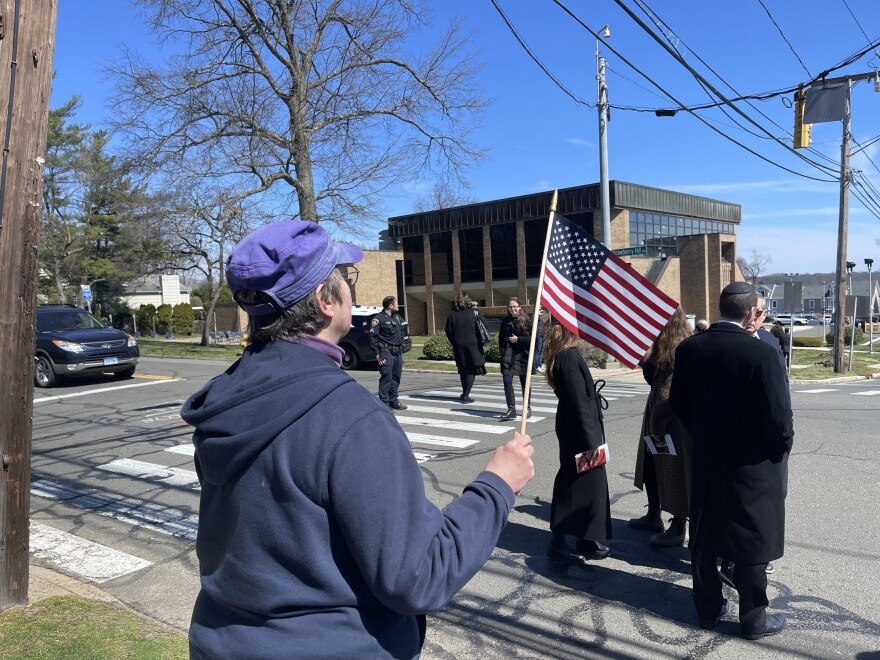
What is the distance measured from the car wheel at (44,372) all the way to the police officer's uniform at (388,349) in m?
8.25

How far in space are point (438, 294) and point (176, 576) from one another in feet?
130

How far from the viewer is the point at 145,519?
20.5 feet

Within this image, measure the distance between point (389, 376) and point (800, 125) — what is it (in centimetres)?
1048

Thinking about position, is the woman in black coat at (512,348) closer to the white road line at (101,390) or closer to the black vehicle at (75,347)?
the white road line at (101,390)

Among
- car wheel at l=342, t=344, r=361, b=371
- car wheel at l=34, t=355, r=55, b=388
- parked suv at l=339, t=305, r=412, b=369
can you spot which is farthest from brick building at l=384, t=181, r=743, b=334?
car wheel at l=34, t=355, r=55, b=388

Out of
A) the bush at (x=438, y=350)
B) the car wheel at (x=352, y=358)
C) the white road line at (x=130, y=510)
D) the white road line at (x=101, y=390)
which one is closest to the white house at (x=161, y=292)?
the bush at (x=438, y=350)

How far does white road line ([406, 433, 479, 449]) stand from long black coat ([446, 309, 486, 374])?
275 centimetres

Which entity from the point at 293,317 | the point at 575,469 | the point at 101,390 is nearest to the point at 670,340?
the point at 575,469

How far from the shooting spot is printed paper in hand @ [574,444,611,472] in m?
4.85

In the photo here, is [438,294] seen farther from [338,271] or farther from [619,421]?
[338,271]

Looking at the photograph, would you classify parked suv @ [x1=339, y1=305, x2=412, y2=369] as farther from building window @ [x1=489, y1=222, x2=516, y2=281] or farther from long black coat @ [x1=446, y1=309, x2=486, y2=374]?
building window @ [x1=489, y1=222, x2=516, y2=281]

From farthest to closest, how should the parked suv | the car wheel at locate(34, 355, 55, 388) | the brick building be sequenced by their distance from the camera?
the brick building < the parked suv < the car wheel at locate(34, 355, 55, 388)

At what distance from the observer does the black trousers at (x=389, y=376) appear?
11328 millimetres

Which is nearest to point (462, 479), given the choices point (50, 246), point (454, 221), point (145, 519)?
point (145, 519)
